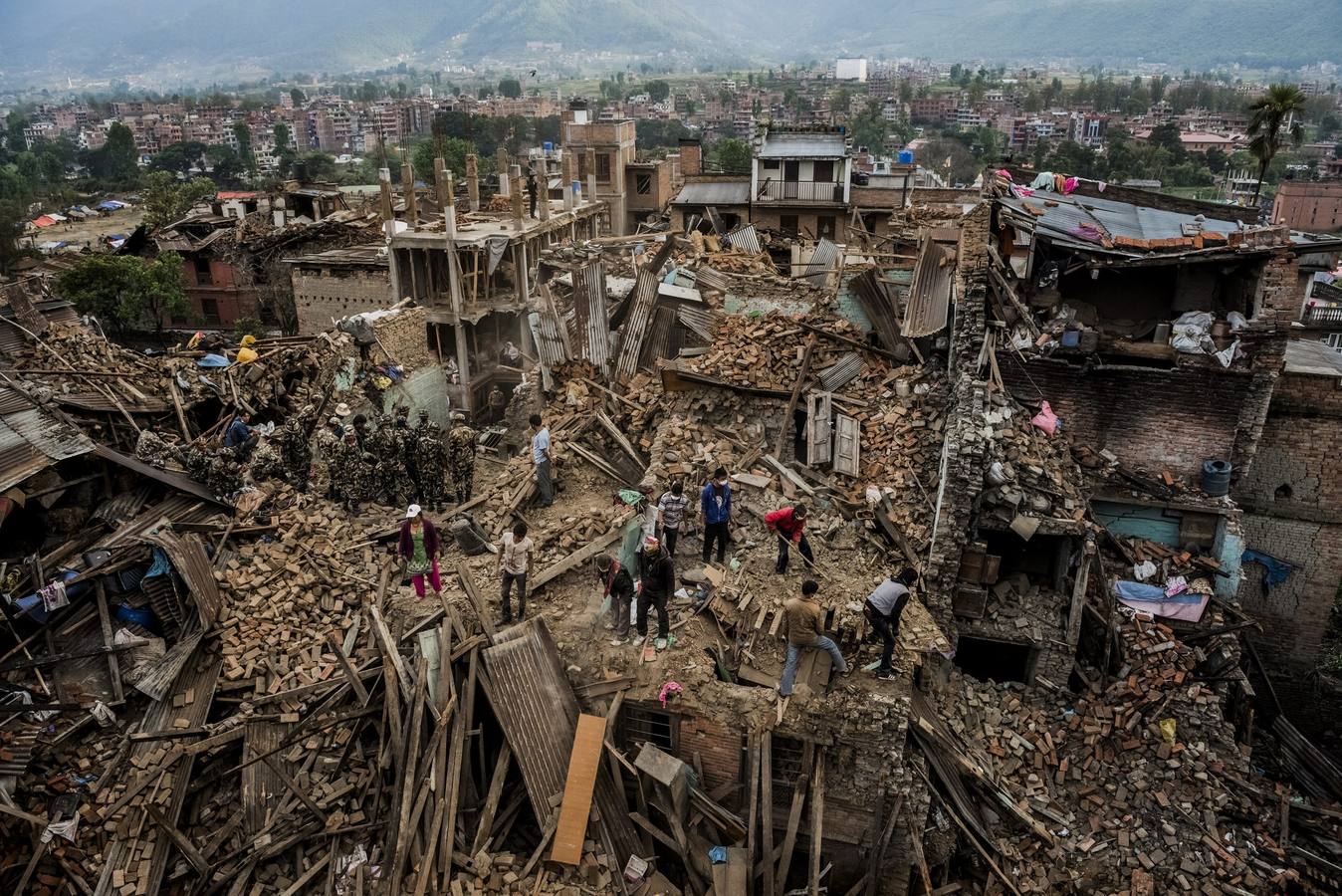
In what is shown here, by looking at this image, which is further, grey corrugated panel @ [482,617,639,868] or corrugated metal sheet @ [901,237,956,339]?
corrugated metal sheet @ [901,237,956,339]

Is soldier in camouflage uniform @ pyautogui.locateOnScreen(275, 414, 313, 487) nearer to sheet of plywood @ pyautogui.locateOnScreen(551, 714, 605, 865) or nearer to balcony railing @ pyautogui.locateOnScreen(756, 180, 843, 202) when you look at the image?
sheet of plywood @ pyautogui.locateOnScreen(551, 714, 605, 865)

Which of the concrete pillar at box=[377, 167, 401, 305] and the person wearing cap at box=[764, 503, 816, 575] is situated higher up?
the concrete pillar at box=[377, 167, 401, 305]

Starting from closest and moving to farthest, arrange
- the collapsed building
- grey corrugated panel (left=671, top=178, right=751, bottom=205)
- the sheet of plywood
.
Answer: the sheet of plywood, the collapsed building, grey corrugated panel (left=671, top=178, right=751, bottom=205)

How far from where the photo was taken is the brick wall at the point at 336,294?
1124 inches

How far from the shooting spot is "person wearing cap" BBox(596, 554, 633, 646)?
10.9m

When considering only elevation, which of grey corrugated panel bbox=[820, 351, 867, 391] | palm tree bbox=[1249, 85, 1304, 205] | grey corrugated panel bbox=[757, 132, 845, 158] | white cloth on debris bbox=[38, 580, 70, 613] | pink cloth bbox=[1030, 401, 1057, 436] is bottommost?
white cloth on debris bbox=[38, 580, 70, 613]

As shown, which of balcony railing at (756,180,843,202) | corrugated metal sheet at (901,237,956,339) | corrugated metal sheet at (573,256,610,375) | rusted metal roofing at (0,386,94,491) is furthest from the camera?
balcony railing at (756,180,843,202)

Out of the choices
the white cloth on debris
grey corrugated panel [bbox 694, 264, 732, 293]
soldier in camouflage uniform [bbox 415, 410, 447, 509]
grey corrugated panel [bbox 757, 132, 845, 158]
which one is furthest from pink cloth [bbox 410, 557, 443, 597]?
grey corrugated panel [bbox 757, 132, 845, 158]

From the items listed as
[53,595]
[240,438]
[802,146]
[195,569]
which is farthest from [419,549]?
[802,146]

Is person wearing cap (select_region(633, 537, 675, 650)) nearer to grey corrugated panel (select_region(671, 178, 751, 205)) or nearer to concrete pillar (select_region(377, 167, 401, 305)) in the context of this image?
concrete pillar (select_region(377, 167, 401, 305))

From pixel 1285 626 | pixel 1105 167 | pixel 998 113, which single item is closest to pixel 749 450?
pixel 1285 626

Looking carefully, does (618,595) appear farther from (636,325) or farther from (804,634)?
(636,325)

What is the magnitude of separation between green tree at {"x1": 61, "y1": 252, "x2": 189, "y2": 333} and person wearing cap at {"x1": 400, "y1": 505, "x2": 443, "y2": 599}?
101ft

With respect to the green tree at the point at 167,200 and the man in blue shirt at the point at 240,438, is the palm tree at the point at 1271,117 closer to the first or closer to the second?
the man in blue shirt at the point at 240,438
